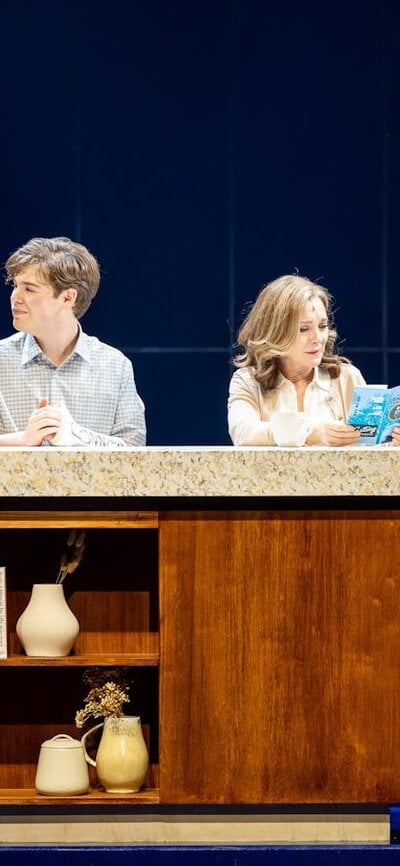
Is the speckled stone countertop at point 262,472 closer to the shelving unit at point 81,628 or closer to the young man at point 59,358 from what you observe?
the shelving unit at point 81,628

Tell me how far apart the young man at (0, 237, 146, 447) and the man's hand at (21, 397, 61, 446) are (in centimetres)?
56

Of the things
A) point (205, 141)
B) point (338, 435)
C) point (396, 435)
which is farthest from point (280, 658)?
point (205, 141)

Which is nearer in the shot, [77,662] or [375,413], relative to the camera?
[77,662]

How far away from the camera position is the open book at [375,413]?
337 cm

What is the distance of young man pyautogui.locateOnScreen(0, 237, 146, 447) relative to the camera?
13.1ft

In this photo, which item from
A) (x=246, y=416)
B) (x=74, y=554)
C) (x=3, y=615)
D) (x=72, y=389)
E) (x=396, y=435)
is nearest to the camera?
(x=3, y=615)

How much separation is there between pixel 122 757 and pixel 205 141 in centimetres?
349

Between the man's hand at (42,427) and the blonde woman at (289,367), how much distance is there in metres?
0.69

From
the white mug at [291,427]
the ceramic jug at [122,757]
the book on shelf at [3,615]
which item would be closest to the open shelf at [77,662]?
the book on shelf at [3,615]

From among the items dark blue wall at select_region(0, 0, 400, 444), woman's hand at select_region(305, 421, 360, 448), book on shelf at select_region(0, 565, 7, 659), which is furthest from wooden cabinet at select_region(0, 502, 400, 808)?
dark blue wall at select_region(0, 0, 400, 444)

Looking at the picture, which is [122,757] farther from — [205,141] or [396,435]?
[205,141]

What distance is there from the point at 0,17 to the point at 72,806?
3.88 m

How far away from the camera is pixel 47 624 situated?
2.85m

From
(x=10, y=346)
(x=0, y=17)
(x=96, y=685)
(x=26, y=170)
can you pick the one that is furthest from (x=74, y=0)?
(x=96, y=685)
